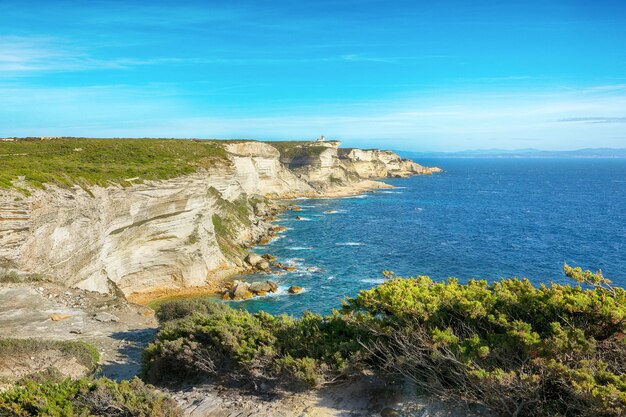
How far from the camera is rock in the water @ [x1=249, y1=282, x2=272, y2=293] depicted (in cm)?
3740

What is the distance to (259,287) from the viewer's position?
37688 mm

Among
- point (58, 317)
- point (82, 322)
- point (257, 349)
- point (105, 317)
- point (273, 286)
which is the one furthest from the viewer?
point (273, 286)

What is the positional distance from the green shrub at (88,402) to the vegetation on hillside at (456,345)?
2.71m

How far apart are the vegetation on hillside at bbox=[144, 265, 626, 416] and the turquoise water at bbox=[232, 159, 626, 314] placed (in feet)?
64.0

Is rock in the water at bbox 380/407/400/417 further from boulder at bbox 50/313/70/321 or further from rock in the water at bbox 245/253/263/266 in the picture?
rock in the water at bbox 245/253/263/266

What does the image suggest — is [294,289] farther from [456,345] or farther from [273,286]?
[456,345]

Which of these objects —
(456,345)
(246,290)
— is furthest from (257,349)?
(246,290)

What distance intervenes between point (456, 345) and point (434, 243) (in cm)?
4778

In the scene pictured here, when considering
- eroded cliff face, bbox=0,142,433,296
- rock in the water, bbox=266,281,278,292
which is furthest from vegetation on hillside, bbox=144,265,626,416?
rock in the water, bbox=266,281,278,292

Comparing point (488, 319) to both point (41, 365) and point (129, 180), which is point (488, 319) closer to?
point (41, 365)

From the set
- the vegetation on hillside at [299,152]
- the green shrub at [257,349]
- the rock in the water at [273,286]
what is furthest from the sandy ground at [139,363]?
the vegetation on hillside at [299,152]

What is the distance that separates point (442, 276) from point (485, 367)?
32711mm

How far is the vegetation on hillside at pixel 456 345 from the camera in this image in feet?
31.2

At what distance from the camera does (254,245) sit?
54594mm
